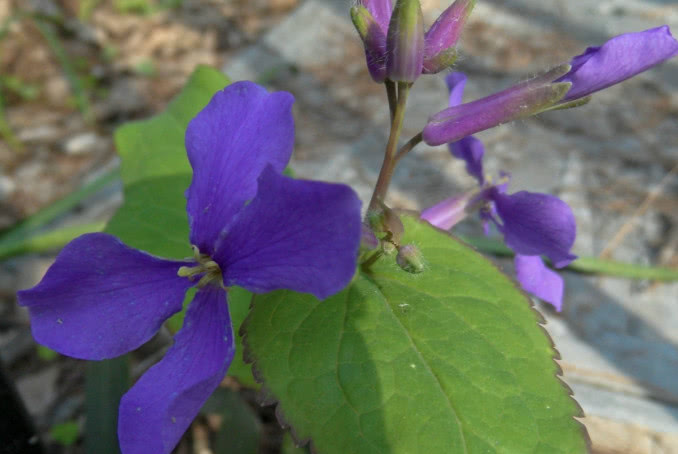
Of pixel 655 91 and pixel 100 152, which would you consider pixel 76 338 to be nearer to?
pixel 100 152

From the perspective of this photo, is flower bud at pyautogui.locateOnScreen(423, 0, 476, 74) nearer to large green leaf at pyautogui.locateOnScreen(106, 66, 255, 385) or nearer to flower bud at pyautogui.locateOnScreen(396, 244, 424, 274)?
flower bud at pyautogui.locateOnScreen(396, 244, 424, 274)

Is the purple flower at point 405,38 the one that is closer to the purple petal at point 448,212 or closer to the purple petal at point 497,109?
the purple petal at point 497,109

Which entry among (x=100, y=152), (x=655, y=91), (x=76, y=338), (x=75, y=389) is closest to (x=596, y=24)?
(x=655, y=91)

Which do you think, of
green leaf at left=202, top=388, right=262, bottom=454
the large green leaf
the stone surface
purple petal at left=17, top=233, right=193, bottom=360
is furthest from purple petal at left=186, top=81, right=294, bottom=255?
the stone surface

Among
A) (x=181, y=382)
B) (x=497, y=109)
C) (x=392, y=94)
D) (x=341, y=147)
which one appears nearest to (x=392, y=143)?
(x=392, y=94)

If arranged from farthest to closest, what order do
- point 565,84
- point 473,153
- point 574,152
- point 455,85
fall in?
1. point 574,152
2. point 473,153
3. point 455,85
4. point 565,84

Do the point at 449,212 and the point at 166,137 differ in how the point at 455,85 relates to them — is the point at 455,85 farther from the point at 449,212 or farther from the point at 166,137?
the point at 166,137
